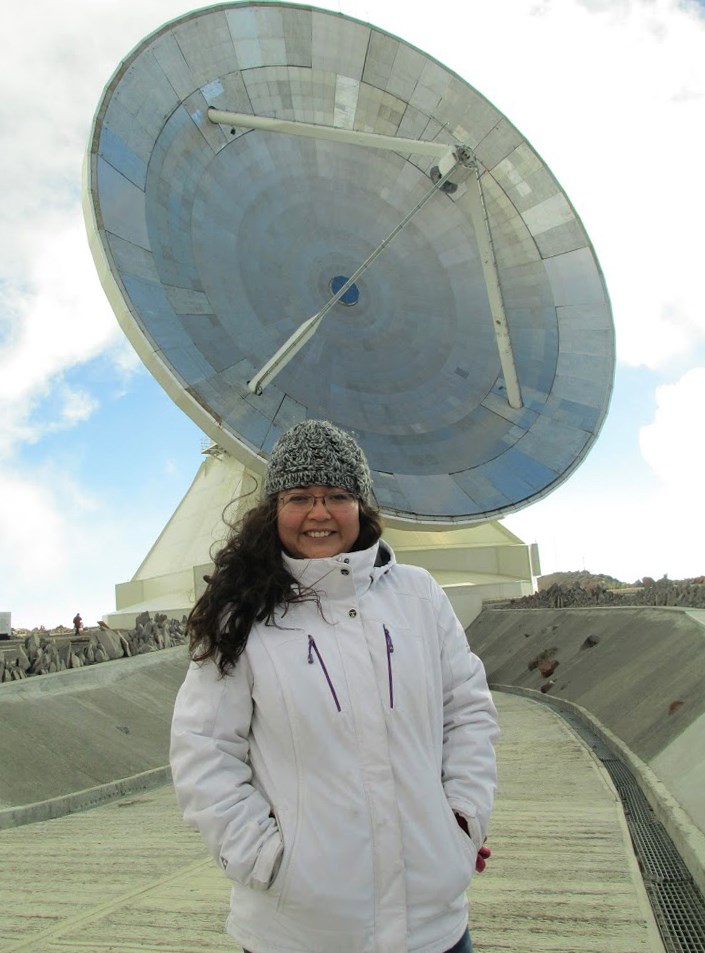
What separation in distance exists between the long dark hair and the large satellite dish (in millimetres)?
15384

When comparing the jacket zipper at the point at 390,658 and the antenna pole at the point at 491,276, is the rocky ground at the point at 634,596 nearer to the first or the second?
the antenna pole at the point at 491,276

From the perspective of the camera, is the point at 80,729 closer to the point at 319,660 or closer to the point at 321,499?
the point at 321,499

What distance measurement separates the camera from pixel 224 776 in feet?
8.39

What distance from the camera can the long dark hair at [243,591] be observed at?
269cm

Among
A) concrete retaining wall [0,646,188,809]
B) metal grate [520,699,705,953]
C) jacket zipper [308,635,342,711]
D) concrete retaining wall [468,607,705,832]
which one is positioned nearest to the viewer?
jacket zipper [308,635,342,711]

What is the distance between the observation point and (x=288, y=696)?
8.54 ft

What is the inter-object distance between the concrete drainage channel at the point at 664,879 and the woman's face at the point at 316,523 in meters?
2.55

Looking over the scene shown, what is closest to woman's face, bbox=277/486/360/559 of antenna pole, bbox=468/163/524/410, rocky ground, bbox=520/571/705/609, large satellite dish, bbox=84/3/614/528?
rocky ground, bbox=520/571/705/609

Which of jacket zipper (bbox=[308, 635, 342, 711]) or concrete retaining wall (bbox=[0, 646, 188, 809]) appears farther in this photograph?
concrete retaining wall (bbox=[0, 646, 188, 809])

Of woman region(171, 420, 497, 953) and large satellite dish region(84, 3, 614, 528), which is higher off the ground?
large satellite dish region(84, 3, 614, 528)

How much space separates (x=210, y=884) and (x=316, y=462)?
2857 mm

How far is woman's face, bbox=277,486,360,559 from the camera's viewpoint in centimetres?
302

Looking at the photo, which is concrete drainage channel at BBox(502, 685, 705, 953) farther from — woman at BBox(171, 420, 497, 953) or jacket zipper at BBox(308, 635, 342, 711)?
jacket zipper at BBox(308, 635, 342, 711)

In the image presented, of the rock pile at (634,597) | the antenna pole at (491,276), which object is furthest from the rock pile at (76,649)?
the antenna pole at (491,276)
